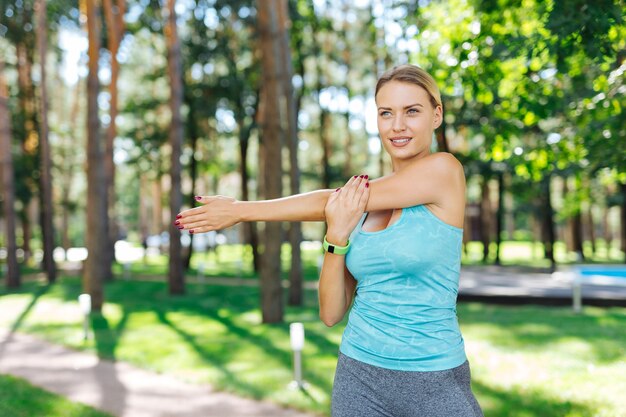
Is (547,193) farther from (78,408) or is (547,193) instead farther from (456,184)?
(456,184)

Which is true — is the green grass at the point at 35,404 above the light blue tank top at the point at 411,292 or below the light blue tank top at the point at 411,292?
below

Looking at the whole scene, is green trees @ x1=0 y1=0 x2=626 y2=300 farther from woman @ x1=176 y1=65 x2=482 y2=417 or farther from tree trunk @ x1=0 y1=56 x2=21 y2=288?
woman @ x1=176 y1=65 x2=482 y2=417

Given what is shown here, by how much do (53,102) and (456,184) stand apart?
4748 centimetres

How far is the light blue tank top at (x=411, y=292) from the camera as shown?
1922mm

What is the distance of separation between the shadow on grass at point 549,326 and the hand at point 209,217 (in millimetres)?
8455

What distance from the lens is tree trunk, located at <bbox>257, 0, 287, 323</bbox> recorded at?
483 inches

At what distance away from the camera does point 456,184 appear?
202cm

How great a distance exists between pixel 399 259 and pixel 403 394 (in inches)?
16.3

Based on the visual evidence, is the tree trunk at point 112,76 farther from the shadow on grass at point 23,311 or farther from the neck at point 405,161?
the neck at point 405,161

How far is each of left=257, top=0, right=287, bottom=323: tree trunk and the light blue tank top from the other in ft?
33.9

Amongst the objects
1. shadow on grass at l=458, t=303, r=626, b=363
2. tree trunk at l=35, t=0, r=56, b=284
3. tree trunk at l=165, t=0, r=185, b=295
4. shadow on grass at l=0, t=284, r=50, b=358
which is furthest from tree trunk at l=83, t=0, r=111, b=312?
tree trunk at l=35, t=0, r=56, b=284

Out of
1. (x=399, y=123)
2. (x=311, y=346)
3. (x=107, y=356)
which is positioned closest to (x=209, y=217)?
(x=399, y=123)

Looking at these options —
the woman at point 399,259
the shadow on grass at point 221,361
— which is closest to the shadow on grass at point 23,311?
the shadow on grass at point 221,361

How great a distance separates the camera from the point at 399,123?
2.03m
